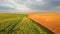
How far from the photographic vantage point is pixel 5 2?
106 inches

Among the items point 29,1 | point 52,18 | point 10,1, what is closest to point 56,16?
point 52,18

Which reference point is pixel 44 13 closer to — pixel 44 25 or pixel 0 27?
pixel 44 25

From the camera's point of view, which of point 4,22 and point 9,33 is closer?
point 9,33

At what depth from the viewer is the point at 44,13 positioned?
270 cm

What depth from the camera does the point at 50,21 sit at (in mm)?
2633

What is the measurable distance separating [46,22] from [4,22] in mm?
675

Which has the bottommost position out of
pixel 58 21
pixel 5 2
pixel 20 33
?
pixel 20 33

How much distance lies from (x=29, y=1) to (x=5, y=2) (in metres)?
0.39

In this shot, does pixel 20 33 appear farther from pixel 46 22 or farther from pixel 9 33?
pixel 46 22

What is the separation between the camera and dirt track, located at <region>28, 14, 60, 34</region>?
2.55 meters

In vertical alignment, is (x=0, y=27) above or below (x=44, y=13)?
below

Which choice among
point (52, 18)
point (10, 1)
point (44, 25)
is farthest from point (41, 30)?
point (10, 1)

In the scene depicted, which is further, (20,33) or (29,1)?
(29,1)

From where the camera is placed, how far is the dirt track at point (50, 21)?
2.55 m
